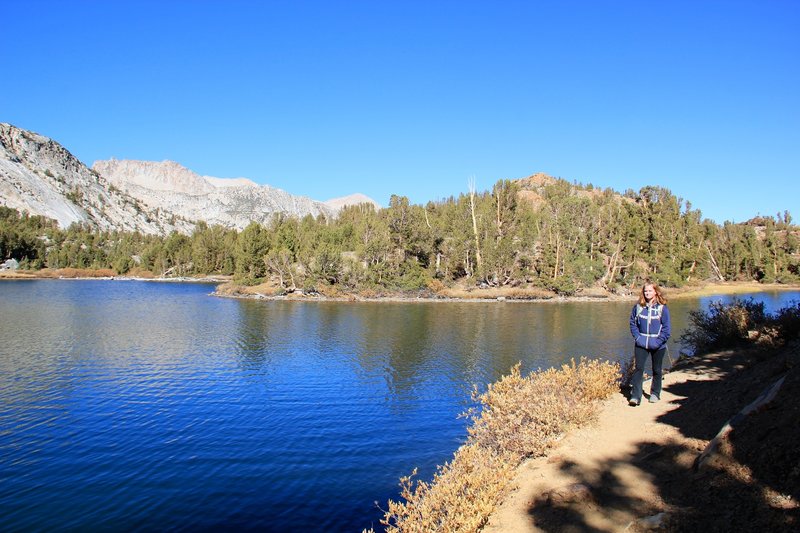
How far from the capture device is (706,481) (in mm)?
7383

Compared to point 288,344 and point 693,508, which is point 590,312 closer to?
point 288,344

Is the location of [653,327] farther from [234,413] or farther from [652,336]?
[234,413]

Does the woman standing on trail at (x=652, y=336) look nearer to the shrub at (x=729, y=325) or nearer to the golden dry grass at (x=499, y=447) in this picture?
the golden dry grass at (x=499, y=447)

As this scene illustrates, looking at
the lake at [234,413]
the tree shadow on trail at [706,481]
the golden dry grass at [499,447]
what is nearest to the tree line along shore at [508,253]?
the lake at [234,413]

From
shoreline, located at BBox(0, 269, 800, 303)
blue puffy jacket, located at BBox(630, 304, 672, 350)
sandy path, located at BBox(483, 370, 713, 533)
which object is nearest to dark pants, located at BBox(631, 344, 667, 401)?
blue puffy jacket, located at BBox(630, 304, 672, 350)

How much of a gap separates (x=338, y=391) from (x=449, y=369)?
23.8 ft

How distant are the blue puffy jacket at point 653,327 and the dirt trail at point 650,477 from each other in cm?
150

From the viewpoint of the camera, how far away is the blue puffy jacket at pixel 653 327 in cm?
1214

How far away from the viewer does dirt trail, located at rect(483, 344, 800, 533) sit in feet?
21.7

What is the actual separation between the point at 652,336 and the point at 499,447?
473 centimetres

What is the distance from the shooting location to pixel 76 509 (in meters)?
12.7

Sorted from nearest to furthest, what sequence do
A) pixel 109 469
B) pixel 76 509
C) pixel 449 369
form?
pixel 76 509 < pixel 109 469 < pixel 449 369

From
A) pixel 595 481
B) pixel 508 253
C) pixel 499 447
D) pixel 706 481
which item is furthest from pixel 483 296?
pixel 706 481

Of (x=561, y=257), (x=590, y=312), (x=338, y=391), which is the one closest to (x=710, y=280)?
(x=561, y=257)
